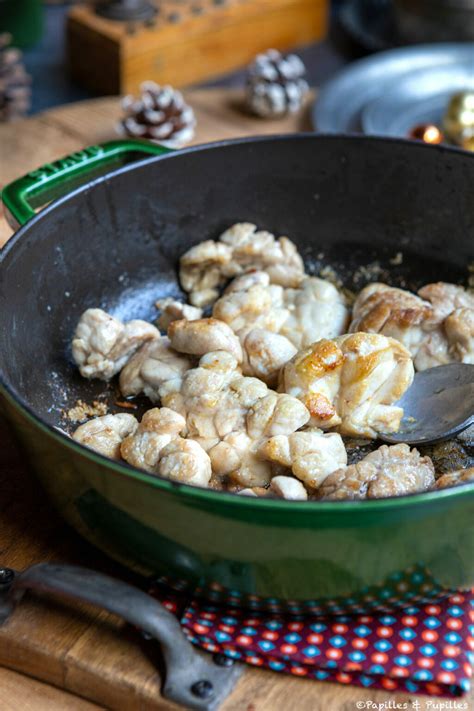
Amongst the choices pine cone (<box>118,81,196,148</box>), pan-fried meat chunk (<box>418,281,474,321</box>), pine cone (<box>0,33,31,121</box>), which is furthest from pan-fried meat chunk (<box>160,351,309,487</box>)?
pine cone (<box>0,33,31,121</box>)

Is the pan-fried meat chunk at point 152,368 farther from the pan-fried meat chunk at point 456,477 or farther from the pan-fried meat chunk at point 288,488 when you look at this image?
the pan-fried meat chunk at point 456,477

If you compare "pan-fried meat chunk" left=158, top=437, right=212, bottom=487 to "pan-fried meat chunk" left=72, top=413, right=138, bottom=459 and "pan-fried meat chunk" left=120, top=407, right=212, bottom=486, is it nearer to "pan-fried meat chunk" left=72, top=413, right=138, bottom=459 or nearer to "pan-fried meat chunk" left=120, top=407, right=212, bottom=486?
"pan-fried meat chunk" left=120, top=407, right=212, bottom=486

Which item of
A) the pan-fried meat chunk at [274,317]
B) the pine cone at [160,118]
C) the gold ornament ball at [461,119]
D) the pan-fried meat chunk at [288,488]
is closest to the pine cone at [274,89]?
the pine cone at [160,118]

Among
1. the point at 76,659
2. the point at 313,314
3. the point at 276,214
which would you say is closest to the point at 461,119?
the point at 276,214

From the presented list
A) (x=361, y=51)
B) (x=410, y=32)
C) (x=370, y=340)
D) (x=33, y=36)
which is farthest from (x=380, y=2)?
(x=370, y=340)

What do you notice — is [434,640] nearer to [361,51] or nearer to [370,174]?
[370,174]

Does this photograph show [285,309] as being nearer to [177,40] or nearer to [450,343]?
[450,343]
